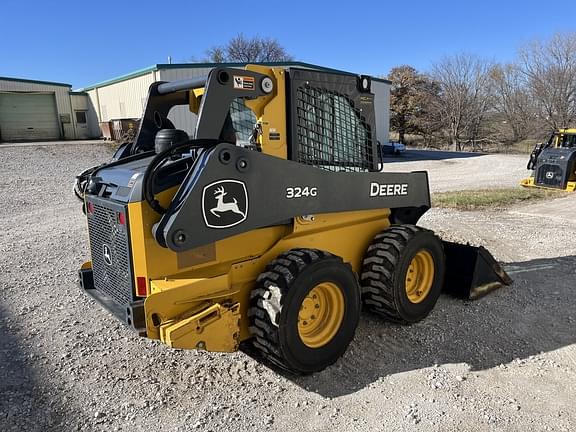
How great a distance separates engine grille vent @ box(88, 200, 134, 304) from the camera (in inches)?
131

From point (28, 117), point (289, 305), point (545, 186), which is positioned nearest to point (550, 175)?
point (545, 186)

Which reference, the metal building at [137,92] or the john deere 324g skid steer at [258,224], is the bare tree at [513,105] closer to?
the metal building at [137,92]

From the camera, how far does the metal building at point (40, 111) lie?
1106 inches

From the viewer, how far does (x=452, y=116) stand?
3788cm

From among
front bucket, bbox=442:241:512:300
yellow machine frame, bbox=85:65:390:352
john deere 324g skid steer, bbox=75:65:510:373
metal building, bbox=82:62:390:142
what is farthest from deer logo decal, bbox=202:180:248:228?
metal building, bbox=82:62:390:142

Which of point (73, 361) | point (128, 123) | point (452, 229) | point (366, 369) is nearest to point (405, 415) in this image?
point (366, 369)

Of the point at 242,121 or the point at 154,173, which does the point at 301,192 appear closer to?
the point at 242,121

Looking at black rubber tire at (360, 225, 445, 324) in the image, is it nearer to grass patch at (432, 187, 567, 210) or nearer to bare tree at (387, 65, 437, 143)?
grass patch at (432, 187, 567, 210)

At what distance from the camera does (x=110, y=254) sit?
3.60 m

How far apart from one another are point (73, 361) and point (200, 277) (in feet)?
4.98

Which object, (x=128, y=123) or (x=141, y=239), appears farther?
(x=128, y=123)

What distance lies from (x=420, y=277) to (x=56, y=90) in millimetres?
30414

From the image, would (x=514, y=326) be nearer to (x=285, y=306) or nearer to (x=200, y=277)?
(x=285, y=306)

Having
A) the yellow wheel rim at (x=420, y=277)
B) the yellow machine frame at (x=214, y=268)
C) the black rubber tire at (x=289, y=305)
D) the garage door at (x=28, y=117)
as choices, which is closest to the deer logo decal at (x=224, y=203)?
the yellow machine frame at (x=214, y=268)
